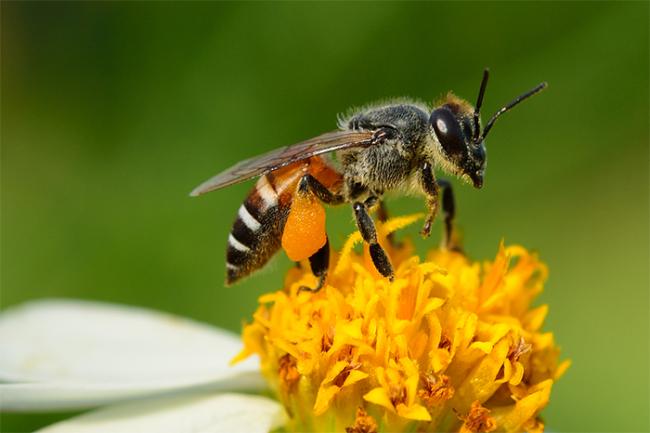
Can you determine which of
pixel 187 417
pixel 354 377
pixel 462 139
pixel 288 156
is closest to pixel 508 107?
pixel 462 139

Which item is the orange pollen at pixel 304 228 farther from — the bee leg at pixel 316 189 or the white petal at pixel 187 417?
the white petal at pixel 187 417

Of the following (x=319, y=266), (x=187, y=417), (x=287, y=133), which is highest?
(x=287, y=133)

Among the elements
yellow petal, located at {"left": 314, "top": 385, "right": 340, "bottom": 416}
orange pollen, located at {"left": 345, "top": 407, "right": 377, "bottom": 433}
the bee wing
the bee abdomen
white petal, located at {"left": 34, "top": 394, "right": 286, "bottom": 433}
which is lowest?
orange pollen, located at {"left": 345, "top": 407, "right": 377, "bottom": 433}

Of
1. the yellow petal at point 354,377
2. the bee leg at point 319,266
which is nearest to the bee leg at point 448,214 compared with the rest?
→ the bee leg at point 319,266

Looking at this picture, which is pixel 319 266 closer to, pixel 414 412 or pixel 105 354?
pixel 414 412

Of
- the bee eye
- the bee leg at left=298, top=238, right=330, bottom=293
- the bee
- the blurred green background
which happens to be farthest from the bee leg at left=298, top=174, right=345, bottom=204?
the blurred green background

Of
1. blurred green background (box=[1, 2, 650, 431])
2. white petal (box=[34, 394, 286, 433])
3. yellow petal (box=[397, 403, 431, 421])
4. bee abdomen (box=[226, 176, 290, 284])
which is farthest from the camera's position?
blurred green background (box=[1, 2, 650, 431])

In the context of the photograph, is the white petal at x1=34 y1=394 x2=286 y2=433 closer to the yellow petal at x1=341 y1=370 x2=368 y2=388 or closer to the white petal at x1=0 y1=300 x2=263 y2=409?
the white petal at x1=0 y1=300 x2=263 y2=409
